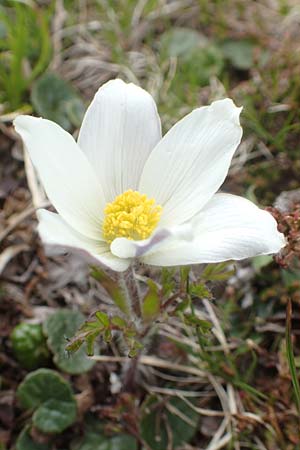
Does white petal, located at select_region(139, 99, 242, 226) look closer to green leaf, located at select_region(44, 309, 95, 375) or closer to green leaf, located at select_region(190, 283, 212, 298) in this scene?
green leaf, located at select_region(190, 283, 212, 298)

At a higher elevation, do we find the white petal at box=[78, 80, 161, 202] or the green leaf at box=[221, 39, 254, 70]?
the white petal at box=[78, 80, 161, 202]

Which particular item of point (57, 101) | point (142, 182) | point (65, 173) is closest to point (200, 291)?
point (142, 182)

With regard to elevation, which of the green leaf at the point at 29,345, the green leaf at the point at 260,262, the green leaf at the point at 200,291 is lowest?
the green leaf at the point at 29,345

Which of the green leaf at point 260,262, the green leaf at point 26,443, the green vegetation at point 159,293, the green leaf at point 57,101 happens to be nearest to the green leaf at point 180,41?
the green vegetation at point 159,293

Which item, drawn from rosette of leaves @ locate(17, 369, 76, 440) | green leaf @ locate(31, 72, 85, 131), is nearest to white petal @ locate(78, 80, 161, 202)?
rosette of leaves @ locate(17, 369, 76, 440)

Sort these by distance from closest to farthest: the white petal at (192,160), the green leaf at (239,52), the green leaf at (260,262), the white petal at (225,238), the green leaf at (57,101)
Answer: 1. the white petal at (225,238)
2. the white petal at (192,160)
3. the green leaf at (260,262)
4. the green leaf at (57,101)
5. the green leaf at (239,52)

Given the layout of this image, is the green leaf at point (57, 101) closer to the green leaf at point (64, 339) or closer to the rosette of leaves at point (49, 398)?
the green leaf at point (64, 339)

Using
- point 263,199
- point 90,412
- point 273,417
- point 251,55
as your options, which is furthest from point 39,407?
point 251,55
